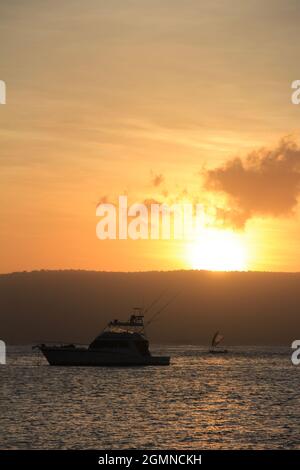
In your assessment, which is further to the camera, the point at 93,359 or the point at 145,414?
the point at 93,359

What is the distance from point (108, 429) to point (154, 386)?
191 feet

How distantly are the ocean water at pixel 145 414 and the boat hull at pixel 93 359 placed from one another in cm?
1217

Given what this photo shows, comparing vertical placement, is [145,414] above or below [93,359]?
below

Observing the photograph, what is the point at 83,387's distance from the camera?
124625mm

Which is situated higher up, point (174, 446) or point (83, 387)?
point (83, 387)

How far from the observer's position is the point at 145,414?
87.0m

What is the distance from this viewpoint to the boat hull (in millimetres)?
156000

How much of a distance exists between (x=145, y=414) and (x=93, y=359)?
71.7 meters

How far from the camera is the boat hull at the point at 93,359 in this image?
156000mm

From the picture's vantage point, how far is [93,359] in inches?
6216
